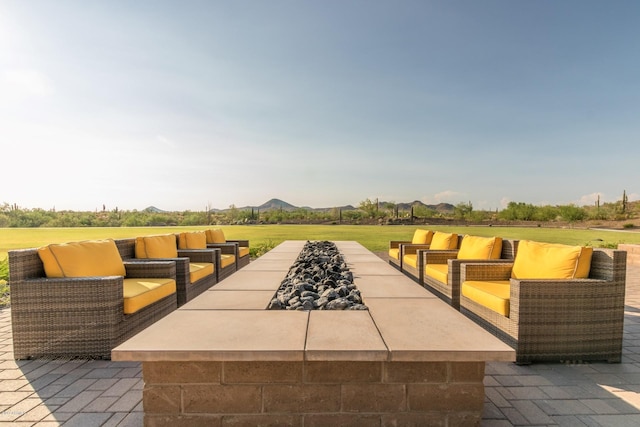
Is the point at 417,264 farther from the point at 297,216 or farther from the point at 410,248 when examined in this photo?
the point at 297,216

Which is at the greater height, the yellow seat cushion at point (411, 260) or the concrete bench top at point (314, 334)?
the concrete bench top at point (314, 334)

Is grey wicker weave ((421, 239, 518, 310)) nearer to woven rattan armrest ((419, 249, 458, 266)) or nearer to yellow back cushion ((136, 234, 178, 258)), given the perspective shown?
woven rattan armrest ((419, 249, 458, 266))

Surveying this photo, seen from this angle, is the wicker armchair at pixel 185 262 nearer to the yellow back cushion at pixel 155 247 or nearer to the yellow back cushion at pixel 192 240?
the yellow back cushion at pixel 155 247

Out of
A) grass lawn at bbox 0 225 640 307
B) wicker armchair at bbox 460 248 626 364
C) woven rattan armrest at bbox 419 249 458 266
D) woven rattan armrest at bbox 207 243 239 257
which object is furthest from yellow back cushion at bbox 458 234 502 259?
grass lawn at bbox 0 225 640 307

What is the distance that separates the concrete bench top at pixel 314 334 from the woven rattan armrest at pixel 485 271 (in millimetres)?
1133

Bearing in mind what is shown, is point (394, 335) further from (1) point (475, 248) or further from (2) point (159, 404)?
(1) point (475, 248)

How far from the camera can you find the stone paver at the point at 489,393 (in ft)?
5.46

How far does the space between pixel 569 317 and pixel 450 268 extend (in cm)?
115

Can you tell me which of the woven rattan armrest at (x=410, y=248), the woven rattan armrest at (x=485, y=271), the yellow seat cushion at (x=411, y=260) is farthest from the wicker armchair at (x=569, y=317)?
the woven rattan armrest at (x=410, y=248)

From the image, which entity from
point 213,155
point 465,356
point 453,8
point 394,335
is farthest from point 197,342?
point 213,155

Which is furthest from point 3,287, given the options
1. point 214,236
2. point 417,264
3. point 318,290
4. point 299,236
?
point 299,236

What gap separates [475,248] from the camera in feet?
12.8

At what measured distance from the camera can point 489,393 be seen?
1.95m

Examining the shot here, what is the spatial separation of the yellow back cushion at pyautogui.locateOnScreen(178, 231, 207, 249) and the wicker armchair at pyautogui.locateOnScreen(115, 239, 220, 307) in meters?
0.36
